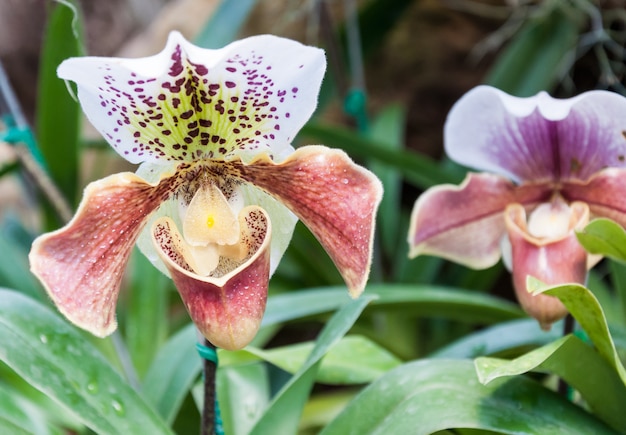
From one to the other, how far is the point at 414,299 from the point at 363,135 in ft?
1.35

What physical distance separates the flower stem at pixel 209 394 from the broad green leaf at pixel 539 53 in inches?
39.0

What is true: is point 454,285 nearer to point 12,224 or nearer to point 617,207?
point 617,207

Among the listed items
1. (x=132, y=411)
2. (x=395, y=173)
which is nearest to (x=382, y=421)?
(x=132, y=411)

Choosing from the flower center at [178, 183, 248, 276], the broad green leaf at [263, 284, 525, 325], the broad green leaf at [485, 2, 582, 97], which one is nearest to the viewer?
the flower center at [178, 183, 248, 276]

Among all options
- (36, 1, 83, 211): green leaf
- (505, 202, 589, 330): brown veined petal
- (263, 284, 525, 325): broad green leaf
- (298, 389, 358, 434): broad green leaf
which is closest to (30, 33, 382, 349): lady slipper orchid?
(505, 202, 589, 330): brown veined petal

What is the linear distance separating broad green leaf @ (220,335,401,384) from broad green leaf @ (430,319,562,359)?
114 mm

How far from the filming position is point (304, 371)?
0.66 meters

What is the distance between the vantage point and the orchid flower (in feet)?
2.25

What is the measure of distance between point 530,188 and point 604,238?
0.53ft

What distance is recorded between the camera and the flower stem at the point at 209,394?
632mm

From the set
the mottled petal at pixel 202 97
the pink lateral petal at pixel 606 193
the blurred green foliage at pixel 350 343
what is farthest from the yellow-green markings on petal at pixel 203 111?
the pink lateral petal at pixel 606 193

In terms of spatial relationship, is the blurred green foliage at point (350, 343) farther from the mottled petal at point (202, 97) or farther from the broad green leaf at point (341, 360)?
the mottled petal at point (202, 97)

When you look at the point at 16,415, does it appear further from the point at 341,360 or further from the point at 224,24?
the point at 224,24

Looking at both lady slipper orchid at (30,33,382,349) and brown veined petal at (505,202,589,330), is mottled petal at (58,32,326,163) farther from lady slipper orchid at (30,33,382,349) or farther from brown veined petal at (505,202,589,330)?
brown veined petal at (505,202,589,330)
